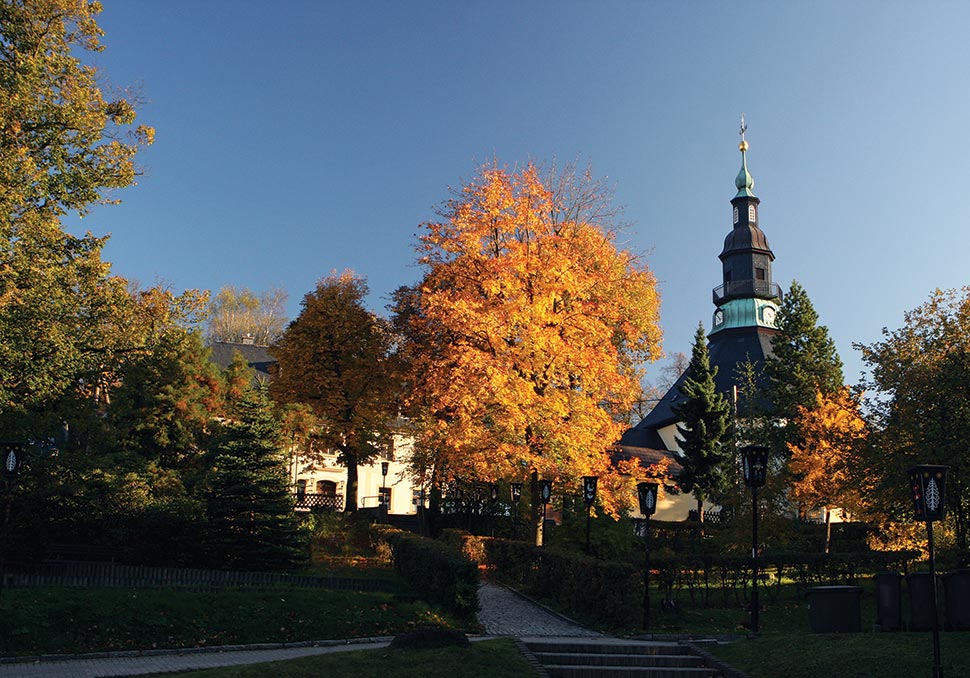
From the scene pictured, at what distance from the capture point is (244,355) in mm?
54781

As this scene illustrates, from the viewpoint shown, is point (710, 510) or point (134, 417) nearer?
point (134, 417)

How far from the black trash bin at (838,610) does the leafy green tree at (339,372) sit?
21030 millimetres

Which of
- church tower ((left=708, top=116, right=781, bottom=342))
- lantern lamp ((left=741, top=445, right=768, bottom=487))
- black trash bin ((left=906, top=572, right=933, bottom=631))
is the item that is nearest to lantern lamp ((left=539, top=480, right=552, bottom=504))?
lantern lamp ((left=741, top=445, right=768, bottom=487))

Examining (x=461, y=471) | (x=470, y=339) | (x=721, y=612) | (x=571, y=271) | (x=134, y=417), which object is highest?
(x=571, y=271)

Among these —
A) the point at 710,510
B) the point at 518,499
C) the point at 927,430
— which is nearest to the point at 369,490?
the point at 710,510

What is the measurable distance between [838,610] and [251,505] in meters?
13.8

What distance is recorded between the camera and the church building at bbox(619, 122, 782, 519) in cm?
5981

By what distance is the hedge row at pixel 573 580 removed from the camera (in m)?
16.1

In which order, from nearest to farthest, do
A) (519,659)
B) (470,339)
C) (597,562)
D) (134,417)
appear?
(519,659), (597,562), (470,339), (134,417)

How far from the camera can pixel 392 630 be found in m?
14.6

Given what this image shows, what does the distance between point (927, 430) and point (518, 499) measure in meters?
13.5

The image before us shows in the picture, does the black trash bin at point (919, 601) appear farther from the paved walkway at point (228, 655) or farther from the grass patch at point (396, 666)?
the grass patch at point (396, 666)

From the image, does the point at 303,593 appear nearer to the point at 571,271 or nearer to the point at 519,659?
the point at 519,659

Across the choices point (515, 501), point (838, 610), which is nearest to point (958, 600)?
point (838, 610)
